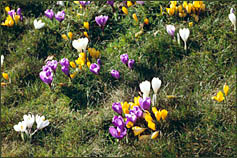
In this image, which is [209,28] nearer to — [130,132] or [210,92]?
[210,92]

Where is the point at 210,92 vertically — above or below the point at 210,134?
above

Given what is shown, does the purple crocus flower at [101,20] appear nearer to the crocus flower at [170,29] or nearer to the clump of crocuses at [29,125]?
the crocus flower at [170,29]

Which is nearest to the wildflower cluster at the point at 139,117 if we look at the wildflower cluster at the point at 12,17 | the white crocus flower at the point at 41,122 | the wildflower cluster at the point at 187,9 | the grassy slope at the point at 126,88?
the grassy slope at the point at 126,88

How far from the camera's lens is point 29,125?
322 centimetres

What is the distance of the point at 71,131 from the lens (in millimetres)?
3234

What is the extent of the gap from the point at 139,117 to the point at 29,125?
3.30ft

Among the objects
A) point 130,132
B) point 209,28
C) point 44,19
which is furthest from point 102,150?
point 44,19

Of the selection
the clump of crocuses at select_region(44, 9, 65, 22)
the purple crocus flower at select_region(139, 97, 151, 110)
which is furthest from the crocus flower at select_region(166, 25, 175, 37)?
the clump of crocuses at select_region(44, 9, 65, 22)

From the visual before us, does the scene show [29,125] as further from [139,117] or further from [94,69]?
[139,117]

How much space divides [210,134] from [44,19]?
104 inches

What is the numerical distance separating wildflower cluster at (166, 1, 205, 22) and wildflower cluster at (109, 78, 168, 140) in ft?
3.67

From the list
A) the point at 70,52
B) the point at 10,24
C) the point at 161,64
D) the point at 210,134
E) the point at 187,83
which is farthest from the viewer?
the point at 10,24

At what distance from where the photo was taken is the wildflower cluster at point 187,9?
12.9ft

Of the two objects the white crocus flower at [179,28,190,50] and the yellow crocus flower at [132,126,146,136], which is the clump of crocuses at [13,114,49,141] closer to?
the yellow crocus flower at [132,126,146,136]
